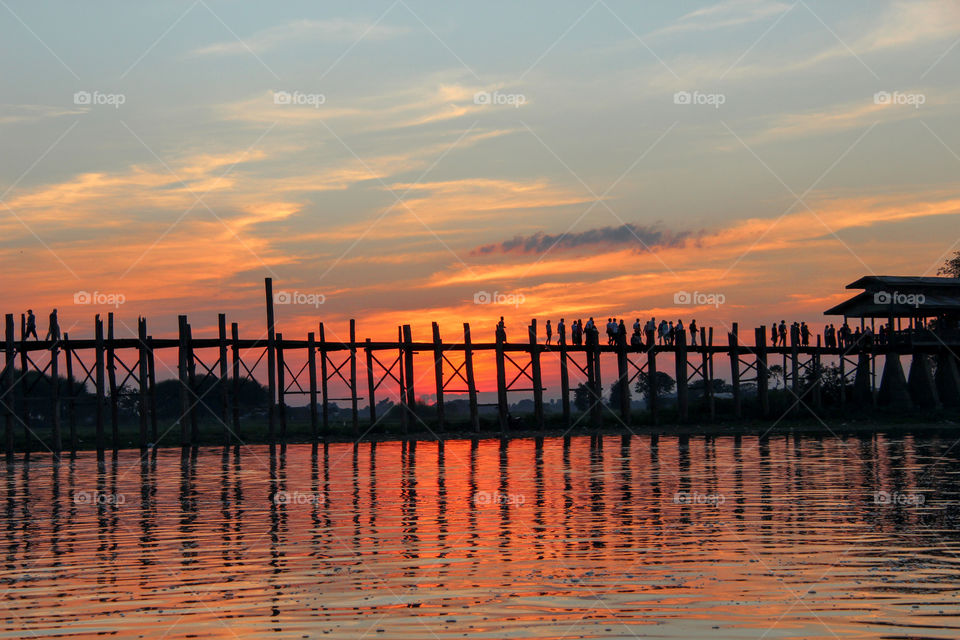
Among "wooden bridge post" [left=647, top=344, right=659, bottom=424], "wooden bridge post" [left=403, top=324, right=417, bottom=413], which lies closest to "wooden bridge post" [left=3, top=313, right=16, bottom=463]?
"wooden bridge post" [left=403, top=324, right=417, bottom=413]

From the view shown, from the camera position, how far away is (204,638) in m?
10.1

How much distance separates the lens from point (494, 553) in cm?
1444

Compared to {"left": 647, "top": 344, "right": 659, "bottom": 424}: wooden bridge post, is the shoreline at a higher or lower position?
lower

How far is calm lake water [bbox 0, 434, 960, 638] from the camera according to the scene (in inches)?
414

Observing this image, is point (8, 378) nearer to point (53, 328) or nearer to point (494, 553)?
point (53, 328)

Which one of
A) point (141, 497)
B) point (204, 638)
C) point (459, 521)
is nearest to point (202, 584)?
point (204, 638)

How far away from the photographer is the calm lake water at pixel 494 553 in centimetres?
1052

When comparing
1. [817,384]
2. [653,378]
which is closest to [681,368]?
[653,378]

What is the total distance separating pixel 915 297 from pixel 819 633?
46.5 metres

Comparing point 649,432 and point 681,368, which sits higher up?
point 681,368

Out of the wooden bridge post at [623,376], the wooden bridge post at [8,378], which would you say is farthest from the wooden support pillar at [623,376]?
the wooden bridge post at [8,378]

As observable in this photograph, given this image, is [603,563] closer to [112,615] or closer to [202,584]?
[202,584]

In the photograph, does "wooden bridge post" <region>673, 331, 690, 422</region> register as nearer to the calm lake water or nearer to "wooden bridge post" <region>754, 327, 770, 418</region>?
"wooden bridge post" <region>754, 327, 770, 418</region>

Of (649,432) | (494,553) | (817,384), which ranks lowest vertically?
(494,553)
